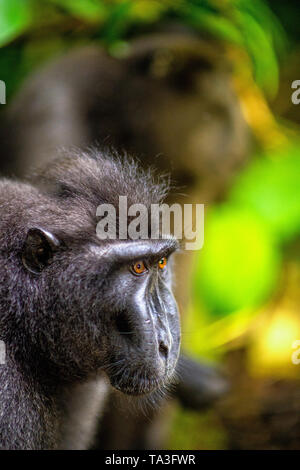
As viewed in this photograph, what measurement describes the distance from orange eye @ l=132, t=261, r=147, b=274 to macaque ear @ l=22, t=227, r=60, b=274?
0.80 ft

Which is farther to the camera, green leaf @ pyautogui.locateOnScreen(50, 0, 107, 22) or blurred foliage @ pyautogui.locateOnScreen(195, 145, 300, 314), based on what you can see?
blurred foliage @ pyautogui.locateOnScreen(195, 145, 300, 314)

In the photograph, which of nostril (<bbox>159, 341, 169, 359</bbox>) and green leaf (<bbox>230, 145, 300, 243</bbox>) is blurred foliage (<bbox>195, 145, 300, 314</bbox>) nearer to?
green leaf (<bbox>230, 145, 300, 243</bbox>)

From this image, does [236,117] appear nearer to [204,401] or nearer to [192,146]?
[192,146]

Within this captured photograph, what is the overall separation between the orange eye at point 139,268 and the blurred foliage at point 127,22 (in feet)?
3.70

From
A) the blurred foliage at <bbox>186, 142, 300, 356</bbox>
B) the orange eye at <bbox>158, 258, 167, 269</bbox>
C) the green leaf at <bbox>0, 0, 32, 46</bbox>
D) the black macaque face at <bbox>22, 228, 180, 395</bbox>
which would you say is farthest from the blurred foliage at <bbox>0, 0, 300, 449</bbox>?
the black macaque face at <bbox>22, 228, 180, 395</bbox>

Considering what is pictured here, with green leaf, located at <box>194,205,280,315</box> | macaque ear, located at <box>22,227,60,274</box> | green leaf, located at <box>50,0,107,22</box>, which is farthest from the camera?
green leaf, located at <box>194,205,280,315</box>

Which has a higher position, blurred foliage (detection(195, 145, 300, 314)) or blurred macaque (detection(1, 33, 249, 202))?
blurred macaque (detection(1, 33, 249, 202))

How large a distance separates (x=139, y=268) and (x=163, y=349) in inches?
10.4

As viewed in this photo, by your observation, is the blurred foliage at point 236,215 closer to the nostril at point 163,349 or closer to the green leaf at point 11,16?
the green leaf at point 11,16

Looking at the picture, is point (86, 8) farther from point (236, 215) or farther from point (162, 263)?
point (162, 263)

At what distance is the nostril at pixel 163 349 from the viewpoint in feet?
7.11

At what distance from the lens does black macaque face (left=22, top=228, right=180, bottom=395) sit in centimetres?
210

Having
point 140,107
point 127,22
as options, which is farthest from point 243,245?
point 127,22
